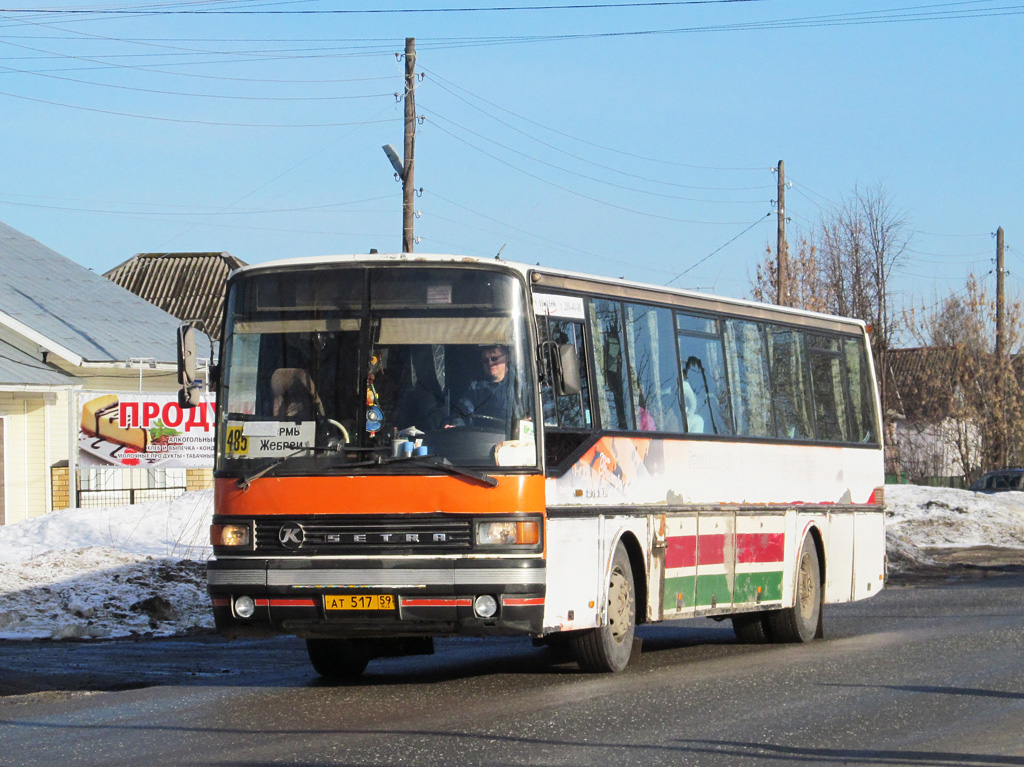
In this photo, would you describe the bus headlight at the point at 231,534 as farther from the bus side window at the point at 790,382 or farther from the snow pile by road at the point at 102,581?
the bus side window at the point at 790,382

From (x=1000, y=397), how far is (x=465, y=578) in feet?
151

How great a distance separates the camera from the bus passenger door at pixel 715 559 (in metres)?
13.5

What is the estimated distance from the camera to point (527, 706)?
1000 cm

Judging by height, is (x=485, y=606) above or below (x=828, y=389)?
below

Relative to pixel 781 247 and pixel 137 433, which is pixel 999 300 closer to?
pixel 781 247

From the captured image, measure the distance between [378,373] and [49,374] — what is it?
2187 cm

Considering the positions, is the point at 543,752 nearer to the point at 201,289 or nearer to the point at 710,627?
the point at 710,627

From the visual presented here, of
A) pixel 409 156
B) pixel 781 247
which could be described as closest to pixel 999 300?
pixel 781 247

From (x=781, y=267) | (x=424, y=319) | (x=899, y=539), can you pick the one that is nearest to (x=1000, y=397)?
(x=781, y=267)

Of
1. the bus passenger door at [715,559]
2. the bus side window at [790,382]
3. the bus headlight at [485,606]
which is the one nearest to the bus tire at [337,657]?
the bus headlight at [485,606]

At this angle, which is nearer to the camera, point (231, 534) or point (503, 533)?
point (503, 533)

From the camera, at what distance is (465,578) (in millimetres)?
10461

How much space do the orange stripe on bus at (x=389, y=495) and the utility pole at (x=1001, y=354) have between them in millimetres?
44862

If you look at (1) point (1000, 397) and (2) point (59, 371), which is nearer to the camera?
(2) point (59, 371)
